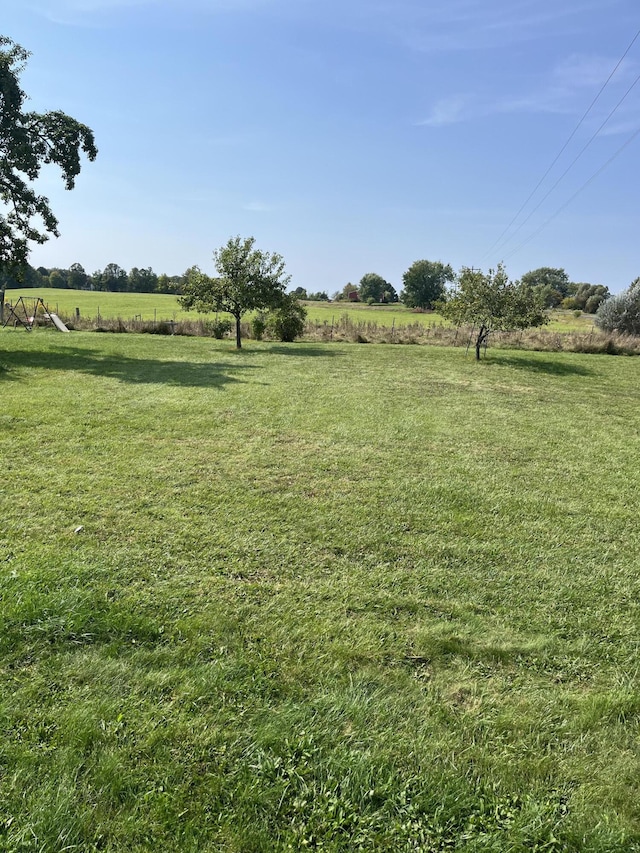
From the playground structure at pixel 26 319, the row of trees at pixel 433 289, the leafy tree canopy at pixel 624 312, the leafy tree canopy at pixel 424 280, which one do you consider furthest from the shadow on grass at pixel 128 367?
the leafy tree canopy at pixel 424 280

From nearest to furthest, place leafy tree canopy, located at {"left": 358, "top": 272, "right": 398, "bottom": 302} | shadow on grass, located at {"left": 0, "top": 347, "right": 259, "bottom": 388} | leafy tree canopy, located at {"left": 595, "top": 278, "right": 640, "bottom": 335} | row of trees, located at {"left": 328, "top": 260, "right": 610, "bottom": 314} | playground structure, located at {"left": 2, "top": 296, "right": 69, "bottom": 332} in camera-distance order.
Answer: shadow on grass, located at {"left": 0, "top": 347, "right": 259, "bottom": 388}
playground structure, located at {"left": 2, "top": 296, "right": 69, "bottom": 332}
leafy tree canopy, located at {"left": 595, "top": 278, "right": 640, "bottom": 335}
row of trees, located at {"left": 328, "top": 260, "right": 610, "bottom": 314}
leafy tree canopy, located at {"left": 358, "top": 272, "right": 398, "bottom": 302}

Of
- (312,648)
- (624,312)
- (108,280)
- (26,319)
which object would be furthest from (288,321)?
(108,280)

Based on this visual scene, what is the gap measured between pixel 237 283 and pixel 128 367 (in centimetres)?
731

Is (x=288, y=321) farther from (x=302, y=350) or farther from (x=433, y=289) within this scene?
(x=433, y=289)

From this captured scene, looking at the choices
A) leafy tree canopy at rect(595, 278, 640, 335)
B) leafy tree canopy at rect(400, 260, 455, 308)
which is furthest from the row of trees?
leafy tree canopy at rect(595, 278, 640, 335)

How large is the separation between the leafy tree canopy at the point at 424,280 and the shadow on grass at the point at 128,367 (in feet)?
187

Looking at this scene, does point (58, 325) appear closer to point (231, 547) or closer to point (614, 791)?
point (231, 547)

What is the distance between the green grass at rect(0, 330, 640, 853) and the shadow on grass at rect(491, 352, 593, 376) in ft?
36.4

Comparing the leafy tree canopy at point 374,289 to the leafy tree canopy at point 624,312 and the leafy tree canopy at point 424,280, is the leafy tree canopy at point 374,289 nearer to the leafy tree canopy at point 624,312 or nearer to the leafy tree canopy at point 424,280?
the leafy tree canopy at point 424,280

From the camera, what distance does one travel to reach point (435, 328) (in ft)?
84.5

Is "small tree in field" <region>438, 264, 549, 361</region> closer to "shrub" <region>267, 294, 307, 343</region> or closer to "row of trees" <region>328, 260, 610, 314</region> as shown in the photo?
"shrub" <region>267, 294, 307, 343</region>

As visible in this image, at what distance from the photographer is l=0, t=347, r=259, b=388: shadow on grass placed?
10.3m

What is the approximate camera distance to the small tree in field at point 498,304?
1571 cm

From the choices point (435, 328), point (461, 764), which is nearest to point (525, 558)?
point (461, 764)
